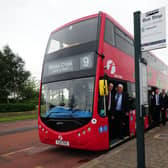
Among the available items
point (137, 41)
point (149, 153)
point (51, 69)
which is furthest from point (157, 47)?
point (51, 69)

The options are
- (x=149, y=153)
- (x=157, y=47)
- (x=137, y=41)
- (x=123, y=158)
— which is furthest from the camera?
(x=149, y=153)

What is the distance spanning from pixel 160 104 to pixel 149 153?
233 inches

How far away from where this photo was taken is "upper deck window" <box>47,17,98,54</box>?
636cm

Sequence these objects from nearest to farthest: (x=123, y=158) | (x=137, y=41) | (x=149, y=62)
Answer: (x=137, y=41) < (x=123, y=158) < (x=149, y=62)

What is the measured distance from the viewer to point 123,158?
191 inches

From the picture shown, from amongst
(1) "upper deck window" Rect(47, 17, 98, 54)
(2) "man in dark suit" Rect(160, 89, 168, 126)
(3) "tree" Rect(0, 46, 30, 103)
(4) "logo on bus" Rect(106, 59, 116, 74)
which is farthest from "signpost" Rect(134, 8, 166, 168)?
(3) "tree" Rect(0, 46, 30, 103)

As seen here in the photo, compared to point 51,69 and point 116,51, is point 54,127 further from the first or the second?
point 116,51

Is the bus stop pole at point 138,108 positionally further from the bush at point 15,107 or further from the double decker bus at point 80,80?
the bush at point 15,107

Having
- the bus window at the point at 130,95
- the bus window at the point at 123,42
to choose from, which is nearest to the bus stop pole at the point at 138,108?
the bus window at the point at 123,42

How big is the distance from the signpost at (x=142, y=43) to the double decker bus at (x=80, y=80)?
1894 mm

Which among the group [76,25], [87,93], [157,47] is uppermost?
[76,25]

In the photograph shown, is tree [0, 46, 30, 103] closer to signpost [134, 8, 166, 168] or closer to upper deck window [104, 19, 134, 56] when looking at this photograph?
upper deck window [104, 19, 134, 56]

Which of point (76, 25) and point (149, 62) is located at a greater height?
point (76, 25)

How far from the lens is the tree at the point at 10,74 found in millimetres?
26875
